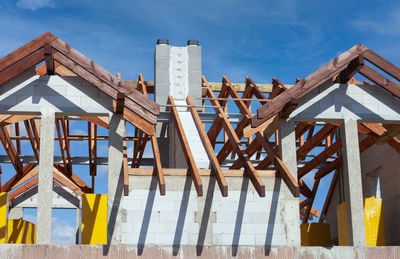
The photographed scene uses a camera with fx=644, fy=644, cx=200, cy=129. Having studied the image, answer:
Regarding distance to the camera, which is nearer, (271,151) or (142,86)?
(271,151)

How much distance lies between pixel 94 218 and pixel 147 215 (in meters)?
1.66

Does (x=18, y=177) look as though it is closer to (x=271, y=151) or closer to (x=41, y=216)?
(x=41, y=216)

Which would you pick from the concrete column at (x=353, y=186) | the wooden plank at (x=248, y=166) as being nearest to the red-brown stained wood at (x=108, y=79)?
the wooden plank at (x=248, y=166)

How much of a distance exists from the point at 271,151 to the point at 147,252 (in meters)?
3.75

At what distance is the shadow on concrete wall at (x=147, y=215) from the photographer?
13752 millimetres

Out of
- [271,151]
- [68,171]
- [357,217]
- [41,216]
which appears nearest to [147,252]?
[41,216]

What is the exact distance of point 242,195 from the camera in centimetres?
1453

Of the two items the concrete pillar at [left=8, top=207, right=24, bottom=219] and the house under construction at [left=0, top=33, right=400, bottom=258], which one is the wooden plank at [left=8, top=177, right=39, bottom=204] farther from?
the house under construction at [left=0, top=33, right=400, bottom=258]

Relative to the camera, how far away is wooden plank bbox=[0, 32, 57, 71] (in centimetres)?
1390

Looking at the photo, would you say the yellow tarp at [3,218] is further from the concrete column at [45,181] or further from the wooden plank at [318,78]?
the wooden plank at [318,78]

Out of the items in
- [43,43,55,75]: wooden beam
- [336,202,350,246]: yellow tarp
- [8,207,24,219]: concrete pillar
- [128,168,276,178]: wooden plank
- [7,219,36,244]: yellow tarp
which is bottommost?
[336,202,350,246]: yellow tarp

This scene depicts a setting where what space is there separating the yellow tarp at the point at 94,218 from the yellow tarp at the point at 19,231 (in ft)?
25.3

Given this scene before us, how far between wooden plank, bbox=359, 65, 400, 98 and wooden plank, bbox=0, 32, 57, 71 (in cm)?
723


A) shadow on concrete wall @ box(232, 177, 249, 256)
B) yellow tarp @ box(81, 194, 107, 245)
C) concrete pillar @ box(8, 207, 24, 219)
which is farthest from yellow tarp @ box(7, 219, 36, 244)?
shadow on concrete wall @ box(232, 177, 249, 256)
